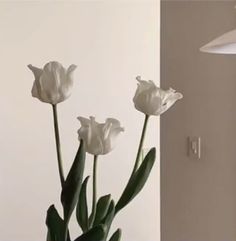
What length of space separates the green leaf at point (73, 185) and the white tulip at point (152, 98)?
5.6 inches

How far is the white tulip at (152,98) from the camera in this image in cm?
76

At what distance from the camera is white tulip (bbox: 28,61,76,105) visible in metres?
0.71

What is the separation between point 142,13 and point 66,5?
30 centimetres

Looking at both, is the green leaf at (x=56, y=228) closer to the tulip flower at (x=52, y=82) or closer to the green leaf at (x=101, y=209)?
the green leaf at (x=101, y=209)
